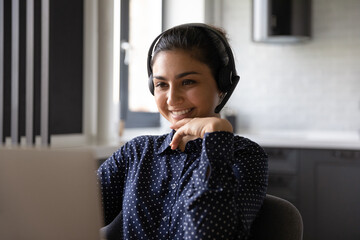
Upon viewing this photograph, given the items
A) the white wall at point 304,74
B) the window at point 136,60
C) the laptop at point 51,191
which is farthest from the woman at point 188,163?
the white wall at point 304,74

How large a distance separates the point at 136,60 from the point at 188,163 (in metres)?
2.35

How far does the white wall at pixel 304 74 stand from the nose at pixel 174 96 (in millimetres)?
2453

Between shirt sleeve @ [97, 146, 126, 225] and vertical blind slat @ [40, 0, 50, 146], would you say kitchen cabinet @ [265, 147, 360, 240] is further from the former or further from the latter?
shirt sleeve @ [97, 146, 126, 225]

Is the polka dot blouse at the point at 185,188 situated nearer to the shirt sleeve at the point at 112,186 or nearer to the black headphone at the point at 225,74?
the shirt sleeve at the point at 112,186

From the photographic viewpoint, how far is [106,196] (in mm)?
1242

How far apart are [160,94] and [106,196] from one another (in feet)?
1.04

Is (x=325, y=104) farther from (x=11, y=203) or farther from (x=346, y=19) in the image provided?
(x=11, y=203)

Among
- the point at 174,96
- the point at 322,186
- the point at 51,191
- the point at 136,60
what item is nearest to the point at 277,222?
the point at 174,96

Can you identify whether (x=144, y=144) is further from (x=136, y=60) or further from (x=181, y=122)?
(x=136, y=60)

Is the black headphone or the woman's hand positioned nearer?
the woman's hand

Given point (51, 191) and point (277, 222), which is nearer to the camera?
point (51, 191)

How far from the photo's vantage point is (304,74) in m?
3.79

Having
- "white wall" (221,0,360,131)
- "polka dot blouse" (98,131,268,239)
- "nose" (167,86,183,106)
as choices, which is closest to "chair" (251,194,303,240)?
"polka dot blouse" (98,131,268,239)

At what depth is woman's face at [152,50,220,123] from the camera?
1.15 metres
